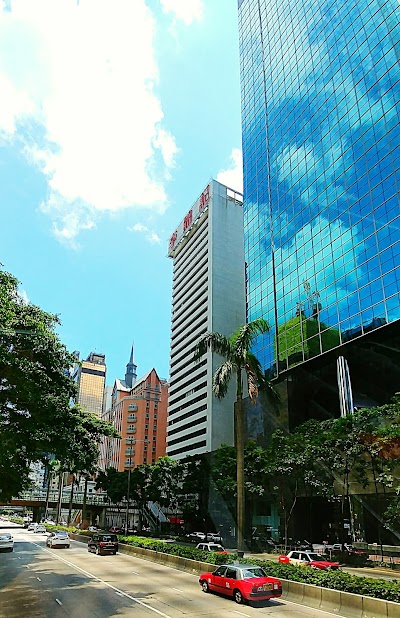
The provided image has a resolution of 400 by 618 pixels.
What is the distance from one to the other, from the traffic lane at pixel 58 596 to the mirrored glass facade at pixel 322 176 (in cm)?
3312

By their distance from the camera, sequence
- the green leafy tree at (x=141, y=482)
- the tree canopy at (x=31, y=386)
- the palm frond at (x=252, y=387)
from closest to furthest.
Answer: the tree canopy at (x=31, y=386)
the palm frond at (x=252, y=387)
the green leafy tree at (x=141, y=482)

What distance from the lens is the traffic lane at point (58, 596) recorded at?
49.2 ft

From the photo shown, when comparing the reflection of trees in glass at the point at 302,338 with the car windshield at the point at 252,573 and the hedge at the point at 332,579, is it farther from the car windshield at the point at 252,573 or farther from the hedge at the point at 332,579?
the car windshield at the point at 252,573

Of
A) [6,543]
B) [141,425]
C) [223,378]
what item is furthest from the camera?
[141,425]

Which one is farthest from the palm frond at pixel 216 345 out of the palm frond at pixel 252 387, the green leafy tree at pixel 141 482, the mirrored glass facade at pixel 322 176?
the green leafy tree at pixel 141 482

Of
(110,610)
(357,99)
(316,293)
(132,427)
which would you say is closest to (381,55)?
(357,99)

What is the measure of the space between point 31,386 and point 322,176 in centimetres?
4560

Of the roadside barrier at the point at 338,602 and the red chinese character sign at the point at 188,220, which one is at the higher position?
the red chinese character sign at the point at 188,220

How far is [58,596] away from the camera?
18000 mm

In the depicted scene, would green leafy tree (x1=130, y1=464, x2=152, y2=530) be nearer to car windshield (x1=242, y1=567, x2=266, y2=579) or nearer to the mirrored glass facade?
the mirrored glass facade

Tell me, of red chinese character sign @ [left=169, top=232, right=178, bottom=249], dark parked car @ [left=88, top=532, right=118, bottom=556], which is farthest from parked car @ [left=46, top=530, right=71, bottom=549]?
red chinese character sign @ [left=169, top=232, right=178, bottom=249]

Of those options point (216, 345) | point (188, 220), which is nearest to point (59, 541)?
point (216, 345)

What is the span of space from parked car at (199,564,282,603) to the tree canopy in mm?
9891

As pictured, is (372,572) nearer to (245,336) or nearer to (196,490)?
(245,336)
